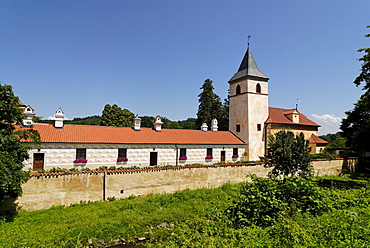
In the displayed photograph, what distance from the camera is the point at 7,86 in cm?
927

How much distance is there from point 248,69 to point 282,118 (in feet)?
25.7

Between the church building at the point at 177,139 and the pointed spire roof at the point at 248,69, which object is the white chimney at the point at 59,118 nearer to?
the church building at the point at 177,139

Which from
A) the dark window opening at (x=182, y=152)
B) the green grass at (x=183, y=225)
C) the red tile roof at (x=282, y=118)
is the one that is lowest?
the green grass at (x=183, y=225)

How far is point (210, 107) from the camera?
Answer: 40.6 metres

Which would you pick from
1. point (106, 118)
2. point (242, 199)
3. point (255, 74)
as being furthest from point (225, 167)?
point (106, 118)

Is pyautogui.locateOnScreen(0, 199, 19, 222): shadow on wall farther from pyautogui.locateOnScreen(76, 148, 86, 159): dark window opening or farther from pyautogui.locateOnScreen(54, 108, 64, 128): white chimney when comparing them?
pyautogui.locateOnScreen(54, 108, 64, 128): white chimney

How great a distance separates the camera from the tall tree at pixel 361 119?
48.6ft

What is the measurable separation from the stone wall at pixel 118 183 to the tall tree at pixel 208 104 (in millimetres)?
22178

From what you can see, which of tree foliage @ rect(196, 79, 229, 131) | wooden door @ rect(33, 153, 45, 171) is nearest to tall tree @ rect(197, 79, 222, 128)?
tree foliage @ rect(196, 79, 229, 131)

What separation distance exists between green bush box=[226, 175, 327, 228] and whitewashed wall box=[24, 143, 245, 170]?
14.1m

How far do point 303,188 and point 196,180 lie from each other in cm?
1103

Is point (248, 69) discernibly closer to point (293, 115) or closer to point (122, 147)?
point (293, 115)

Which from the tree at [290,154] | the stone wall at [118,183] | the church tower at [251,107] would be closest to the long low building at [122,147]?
the church tower at [251,107]

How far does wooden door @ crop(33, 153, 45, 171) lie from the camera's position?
607 inches
